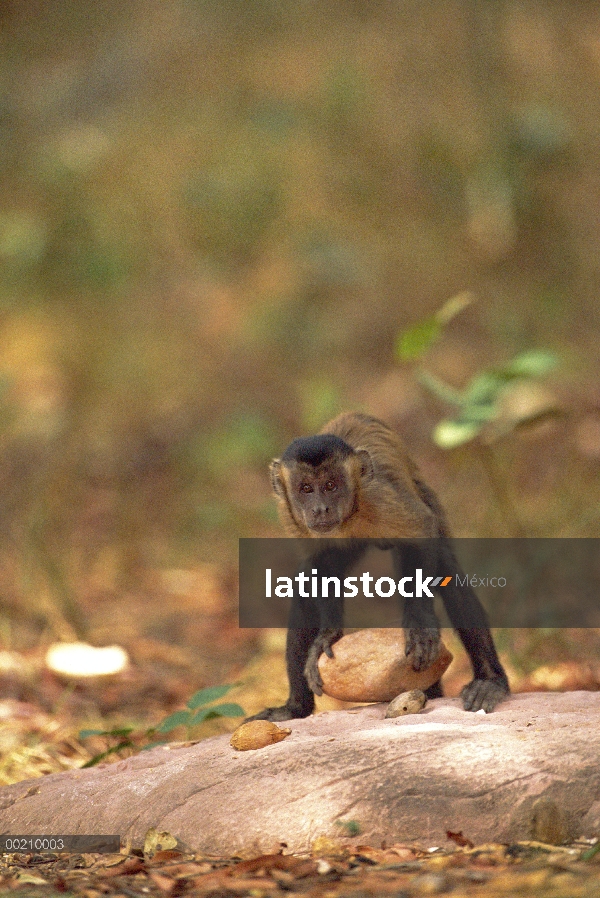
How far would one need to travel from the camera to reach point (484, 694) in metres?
4.43

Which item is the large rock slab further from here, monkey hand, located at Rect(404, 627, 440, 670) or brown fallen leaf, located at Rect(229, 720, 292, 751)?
monkey hand, located at Rect(404, 627, 440, 670)

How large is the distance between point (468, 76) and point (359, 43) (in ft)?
5.59

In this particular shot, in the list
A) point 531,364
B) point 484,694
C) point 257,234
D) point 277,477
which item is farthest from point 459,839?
point 257,234

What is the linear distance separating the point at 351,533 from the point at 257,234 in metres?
9.42

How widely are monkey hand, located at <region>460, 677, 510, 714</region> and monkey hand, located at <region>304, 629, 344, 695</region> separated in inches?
25.2

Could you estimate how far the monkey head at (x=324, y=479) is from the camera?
15.4 feet

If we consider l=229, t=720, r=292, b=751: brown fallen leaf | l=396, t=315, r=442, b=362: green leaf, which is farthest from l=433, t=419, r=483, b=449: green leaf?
l=229, t=720, r=292, b=751: brown fallen leaf

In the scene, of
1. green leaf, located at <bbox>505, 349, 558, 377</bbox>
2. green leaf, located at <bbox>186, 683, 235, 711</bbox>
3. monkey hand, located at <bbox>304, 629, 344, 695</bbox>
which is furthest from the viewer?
green leaf, located at <bbox>505, 349, 558, 377</bbox>

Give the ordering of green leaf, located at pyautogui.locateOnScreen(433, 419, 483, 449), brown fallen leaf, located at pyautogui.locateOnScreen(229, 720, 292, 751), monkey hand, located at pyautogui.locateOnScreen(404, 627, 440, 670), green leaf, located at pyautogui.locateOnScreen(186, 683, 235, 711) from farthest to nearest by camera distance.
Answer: green leaf, located at pyautogui.locateOnScreen(433, 419, 483, 449) → green leaf, located at pyautogui.locateOnScreen(186, 683, 235, 711) → monkey hand, located at pyautogui.locateOnScreen(404, 627, 440, 670) → brown fallen leaf, located at pyautogui.locateOnScreen(229, 720, 292, 751)

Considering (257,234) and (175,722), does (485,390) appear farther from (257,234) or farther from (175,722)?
(257,234)

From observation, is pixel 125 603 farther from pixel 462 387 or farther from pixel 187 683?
pixel 462 387

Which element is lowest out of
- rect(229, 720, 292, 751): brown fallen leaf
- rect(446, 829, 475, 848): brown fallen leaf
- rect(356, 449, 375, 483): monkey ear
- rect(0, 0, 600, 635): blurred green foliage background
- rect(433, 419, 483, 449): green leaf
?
rect(446, 829, 475, 848): brown fallen leaf

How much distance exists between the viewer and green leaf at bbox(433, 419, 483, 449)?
6012mm

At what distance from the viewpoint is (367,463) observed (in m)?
4.87
